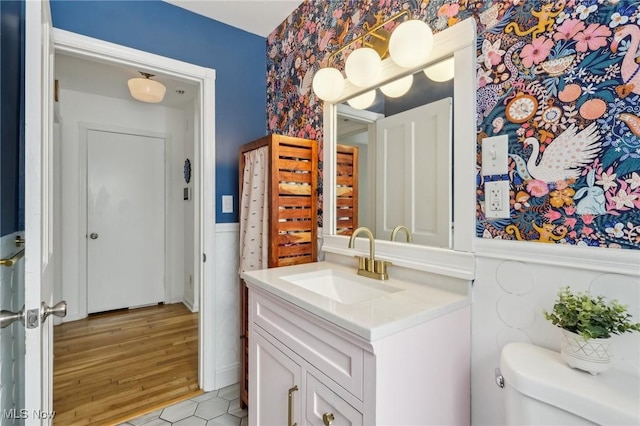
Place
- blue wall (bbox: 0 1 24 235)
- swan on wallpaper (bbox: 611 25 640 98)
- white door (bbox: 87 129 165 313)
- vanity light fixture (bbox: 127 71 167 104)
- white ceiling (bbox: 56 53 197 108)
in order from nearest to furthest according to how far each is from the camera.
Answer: swan on wallpaper (bbox: 611 25 640 98)
blue wall (bbox: 0 1 24 235)
vanity light fixture (bbox: 127 71 167 104)
white ceiling (bbox: 56 53 197 108)
white door (bbox: 87 129 165 313)

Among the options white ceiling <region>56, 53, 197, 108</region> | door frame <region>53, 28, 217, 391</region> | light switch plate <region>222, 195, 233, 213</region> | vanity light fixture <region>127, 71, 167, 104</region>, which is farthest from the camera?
white ceiling <region>56, 53, 197, 108</region>

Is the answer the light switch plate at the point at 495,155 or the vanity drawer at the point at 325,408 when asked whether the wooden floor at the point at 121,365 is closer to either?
the vanity drawer at the point at 325,408

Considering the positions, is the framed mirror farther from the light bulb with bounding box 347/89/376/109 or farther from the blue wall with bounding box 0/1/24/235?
the blue wall with bounding box 0/1/24/235

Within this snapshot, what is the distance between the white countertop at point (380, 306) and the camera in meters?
0.83

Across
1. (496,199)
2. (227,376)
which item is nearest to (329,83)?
(496,199)

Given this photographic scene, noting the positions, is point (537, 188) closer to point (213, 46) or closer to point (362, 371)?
point (362, 371)

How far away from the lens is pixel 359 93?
1557 mm

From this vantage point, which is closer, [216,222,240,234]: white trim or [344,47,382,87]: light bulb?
[344,47,382,87]: light bulb

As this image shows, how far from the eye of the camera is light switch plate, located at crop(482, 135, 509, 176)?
0.99 metres

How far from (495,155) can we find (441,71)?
0.41 m

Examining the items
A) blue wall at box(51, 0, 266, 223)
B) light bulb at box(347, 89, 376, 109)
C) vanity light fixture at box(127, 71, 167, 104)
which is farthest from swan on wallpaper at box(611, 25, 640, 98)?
vanity light fixture at box(127, 71, 167, 104)

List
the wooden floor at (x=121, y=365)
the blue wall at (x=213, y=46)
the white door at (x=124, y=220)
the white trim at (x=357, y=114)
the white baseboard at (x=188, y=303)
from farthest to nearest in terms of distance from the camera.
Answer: the white baseboard at (x=188, y=303) < the white door at (x=124, y=220) < the wooden floor at (x=121, y=365) < the blue wall at (x=213, y=46) < the white trim at (x=357, y=114)

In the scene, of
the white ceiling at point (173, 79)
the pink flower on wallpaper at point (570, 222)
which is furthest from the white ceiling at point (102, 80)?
the pink flower on wallpaper at point (570, 222)

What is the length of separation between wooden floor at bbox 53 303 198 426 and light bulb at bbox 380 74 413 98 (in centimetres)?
210
